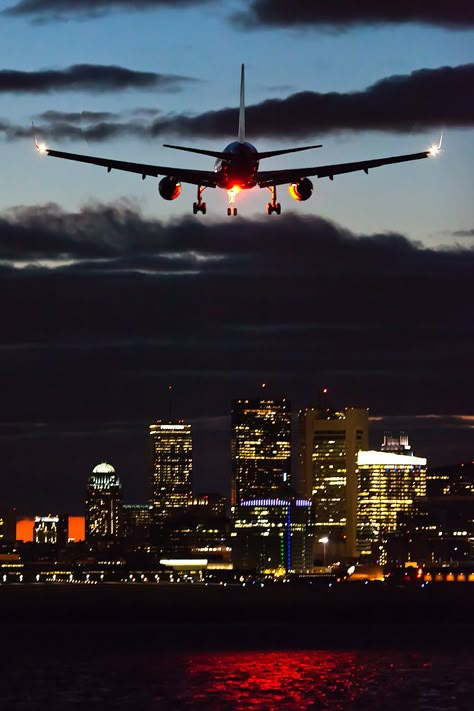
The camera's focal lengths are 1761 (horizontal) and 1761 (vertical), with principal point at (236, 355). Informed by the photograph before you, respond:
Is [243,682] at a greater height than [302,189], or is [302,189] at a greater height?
[302,189]

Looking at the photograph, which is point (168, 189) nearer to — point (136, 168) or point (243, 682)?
point (136, 168)

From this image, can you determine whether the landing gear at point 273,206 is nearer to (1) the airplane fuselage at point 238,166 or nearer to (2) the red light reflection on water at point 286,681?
(1) the airplane fuselage at point 238,166

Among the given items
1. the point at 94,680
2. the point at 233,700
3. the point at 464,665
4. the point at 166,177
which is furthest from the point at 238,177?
the point at 464,665

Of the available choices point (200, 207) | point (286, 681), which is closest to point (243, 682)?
point (286, 681)

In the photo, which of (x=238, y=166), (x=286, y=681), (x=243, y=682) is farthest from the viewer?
(x=286, y=681)

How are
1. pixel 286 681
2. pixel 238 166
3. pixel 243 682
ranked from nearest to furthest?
pixel 238 166 < pixel 243 682 < pixel 286 681

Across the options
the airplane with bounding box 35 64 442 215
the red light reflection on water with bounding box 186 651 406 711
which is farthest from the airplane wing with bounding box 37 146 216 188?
the red light reflection on water with bounding box 186 651 406 711
